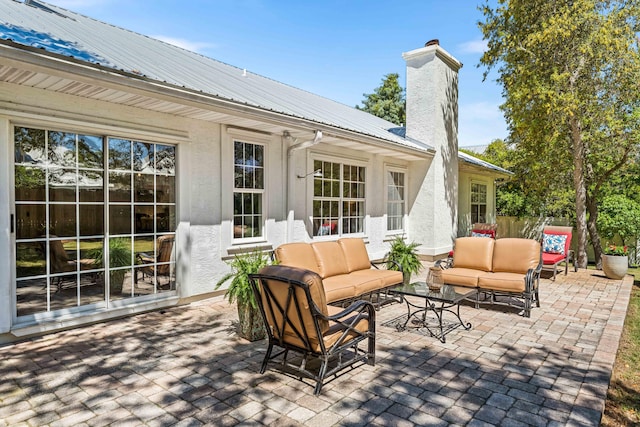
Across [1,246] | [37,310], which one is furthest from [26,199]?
[37,310]

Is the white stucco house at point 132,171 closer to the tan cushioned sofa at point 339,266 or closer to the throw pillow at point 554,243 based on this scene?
the tan cushioned sofa at point 339,266

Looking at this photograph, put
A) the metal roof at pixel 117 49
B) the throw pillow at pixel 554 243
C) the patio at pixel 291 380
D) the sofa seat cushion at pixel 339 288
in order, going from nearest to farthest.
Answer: the patio at pixel 291 380 → the metal roof at pixel 117 49 → the sofa seat cushion at pixel 339 288 → the throw pillow at pixel 554 243

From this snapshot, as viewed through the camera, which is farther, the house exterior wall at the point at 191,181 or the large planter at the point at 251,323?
the large planter at the point at 251,323

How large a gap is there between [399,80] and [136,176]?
29.6 m

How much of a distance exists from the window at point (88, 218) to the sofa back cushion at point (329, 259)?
2394mm

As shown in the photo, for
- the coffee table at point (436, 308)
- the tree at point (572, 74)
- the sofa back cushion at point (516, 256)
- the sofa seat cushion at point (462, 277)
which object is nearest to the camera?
the coffee table at point (436, 308)

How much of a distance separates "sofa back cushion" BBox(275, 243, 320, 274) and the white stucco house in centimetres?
158

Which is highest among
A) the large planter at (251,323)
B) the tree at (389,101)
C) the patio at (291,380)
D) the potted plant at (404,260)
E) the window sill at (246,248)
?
the tree at (389,101)

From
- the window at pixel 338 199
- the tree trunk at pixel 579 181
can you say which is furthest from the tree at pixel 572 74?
the window at pixel 338 199

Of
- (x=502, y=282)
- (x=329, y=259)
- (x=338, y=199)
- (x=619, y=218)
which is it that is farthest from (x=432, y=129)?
(x=329, y=259)

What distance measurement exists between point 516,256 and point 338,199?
13.7 feet

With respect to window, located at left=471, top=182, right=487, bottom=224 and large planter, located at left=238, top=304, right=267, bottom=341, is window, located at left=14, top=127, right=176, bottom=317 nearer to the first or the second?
large planter, located at left=238, top=304, right=267, bottom=341

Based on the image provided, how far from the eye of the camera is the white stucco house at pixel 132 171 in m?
4.72

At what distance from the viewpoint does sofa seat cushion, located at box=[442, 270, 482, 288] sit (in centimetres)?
672
